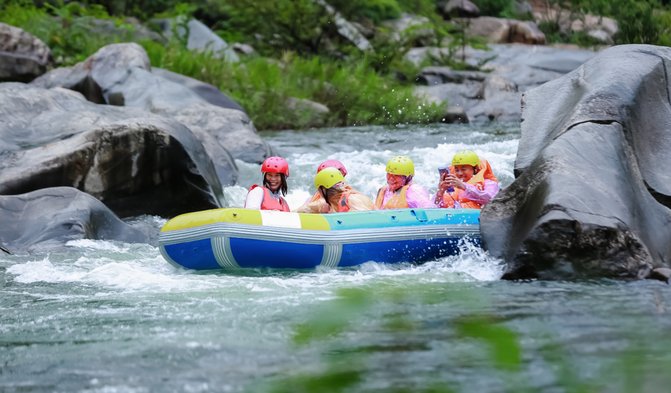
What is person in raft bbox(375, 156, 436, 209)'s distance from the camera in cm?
819

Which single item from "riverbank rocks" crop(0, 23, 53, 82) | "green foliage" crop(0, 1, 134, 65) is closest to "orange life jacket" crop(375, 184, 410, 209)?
"riverbank rocks" crop(0, 23, 53, 82)

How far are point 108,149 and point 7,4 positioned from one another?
1194 cm

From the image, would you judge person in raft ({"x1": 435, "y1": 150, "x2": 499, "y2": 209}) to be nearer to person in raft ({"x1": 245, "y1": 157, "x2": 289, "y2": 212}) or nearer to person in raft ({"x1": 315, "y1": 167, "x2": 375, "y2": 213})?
person in raft ({"x1": 315, "y1": 167, "x2": 375, "y2": 213})

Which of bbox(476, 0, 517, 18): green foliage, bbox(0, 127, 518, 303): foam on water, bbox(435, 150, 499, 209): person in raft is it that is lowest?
bbox(476, 0, 517, 18): green foliage

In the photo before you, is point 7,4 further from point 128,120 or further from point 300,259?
point 300,259

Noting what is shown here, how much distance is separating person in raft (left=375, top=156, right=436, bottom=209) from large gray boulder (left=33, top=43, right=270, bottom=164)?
3.79 meters

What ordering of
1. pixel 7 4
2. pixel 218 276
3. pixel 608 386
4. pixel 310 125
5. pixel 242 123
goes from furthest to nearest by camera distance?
1. pixel 7 4
2. pixel 310 125
3. pixel 242 123
4. pixel 218 276
5. pixel 608 386

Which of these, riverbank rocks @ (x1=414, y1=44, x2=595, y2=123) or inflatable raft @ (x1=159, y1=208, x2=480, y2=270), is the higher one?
inflatable raft @ (x1=159, y1=208, x2=480, y2=270)

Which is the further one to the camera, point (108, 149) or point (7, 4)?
point (7, 4)

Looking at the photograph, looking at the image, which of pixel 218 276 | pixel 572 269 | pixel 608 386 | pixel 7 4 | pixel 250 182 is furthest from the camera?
pixel 7 4

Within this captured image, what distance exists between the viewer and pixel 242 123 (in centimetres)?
1338

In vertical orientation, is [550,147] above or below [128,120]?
above

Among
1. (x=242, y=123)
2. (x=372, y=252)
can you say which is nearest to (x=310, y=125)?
(x=242, y=123)

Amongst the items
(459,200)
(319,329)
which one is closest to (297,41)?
(459,200)
